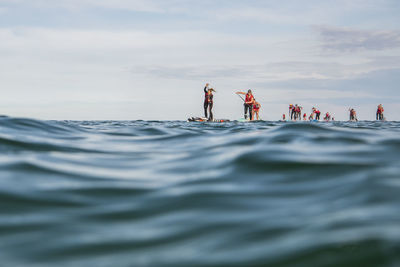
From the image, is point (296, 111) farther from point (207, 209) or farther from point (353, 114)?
point (207, 209)

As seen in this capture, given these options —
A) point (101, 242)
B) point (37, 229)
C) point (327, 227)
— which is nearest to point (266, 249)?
point (327, 227)

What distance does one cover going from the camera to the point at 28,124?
6.94 metres

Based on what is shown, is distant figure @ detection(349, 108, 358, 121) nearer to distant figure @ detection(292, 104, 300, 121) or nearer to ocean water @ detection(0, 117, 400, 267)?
distant figure @ detection(292, 104, 300, 121)

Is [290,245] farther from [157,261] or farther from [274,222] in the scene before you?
[157,261]

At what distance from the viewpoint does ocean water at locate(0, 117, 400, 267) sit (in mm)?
1546

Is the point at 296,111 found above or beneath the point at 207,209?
beneath

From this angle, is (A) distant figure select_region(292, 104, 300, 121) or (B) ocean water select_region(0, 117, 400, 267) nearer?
(B) ocean water select_region(0, 117, 400, 267)

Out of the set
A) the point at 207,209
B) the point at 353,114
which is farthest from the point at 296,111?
the point at 207,209

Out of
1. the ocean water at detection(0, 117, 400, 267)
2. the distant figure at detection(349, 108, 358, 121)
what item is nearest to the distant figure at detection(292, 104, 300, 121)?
the distant figure at detection(349, 108, 358, 121)

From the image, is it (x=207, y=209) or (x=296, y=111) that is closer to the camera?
(x=207, y=209)

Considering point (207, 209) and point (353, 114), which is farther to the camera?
point (353, 114)

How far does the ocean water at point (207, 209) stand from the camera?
155cm

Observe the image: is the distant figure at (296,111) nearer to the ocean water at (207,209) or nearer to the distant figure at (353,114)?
the distant figure at (353,114)

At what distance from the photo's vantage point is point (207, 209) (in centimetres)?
218
